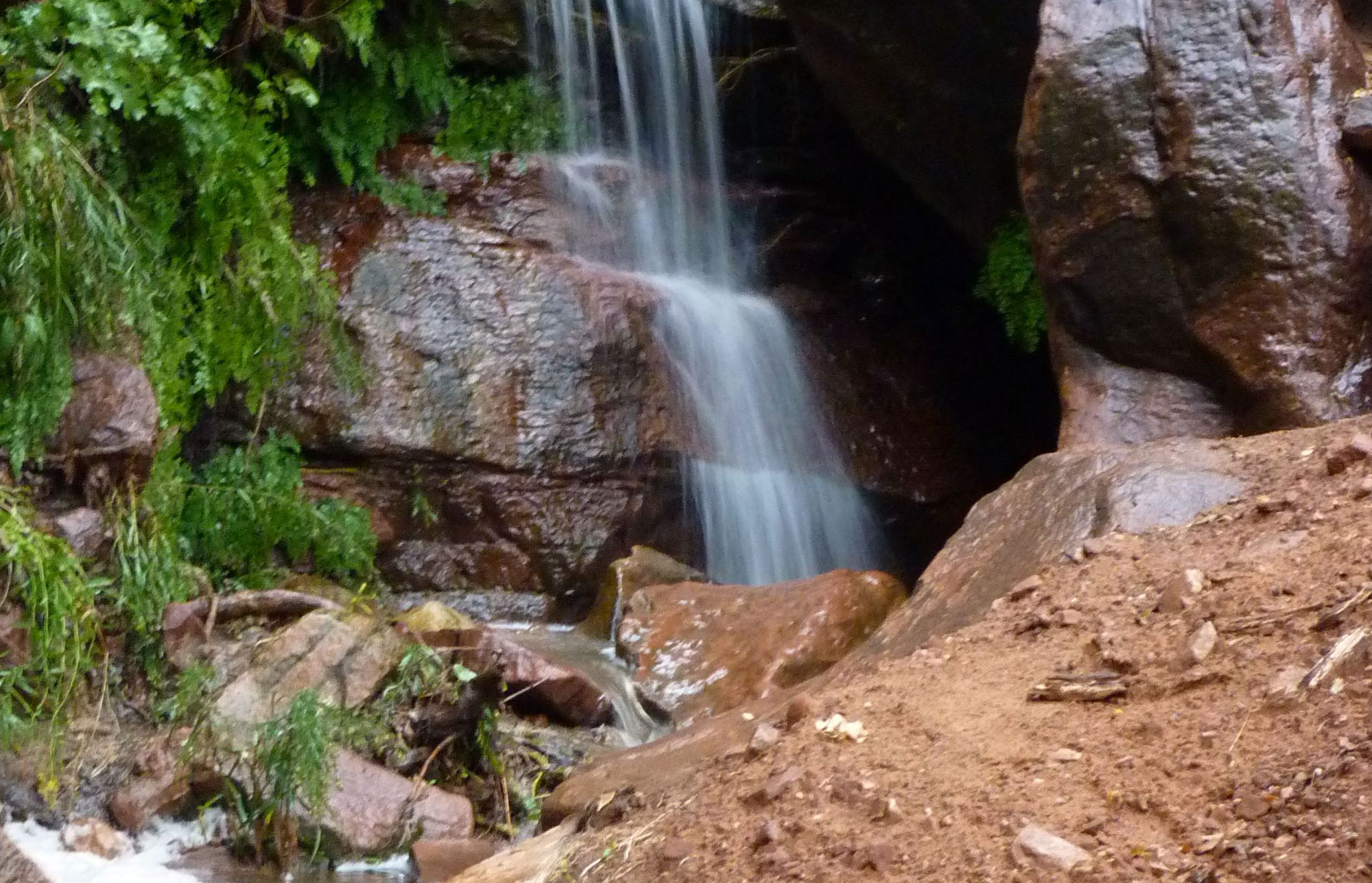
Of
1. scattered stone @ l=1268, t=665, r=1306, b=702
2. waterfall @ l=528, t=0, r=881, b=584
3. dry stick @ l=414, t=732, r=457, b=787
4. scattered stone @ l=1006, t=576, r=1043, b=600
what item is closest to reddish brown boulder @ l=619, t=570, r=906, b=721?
dry stick @ l=414, t=732, r=457, b=787

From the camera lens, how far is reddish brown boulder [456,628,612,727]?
5254 millimetres

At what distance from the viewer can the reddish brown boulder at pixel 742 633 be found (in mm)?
5504

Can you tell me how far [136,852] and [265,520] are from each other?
2.38 meters

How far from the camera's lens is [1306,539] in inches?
114

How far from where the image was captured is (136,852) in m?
4.24

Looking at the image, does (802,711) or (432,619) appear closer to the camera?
(802,711)

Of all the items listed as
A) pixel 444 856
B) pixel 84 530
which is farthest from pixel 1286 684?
pixel 84 530

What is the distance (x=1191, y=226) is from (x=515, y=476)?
13.0 ft

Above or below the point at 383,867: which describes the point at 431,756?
above

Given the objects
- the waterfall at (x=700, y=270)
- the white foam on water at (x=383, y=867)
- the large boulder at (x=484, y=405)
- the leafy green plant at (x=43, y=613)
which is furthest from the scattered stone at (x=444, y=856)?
the waterfall at (x=700, y=270)

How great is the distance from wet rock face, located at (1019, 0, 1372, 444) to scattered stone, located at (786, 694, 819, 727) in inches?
107

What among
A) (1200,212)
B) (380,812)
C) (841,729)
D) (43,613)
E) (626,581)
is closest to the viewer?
(841,729)

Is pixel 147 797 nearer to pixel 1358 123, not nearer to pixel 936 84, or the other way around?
pixel 1358 123

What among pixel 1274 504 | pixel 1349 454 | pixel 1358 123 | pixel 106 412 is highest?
pixel 1358 123
